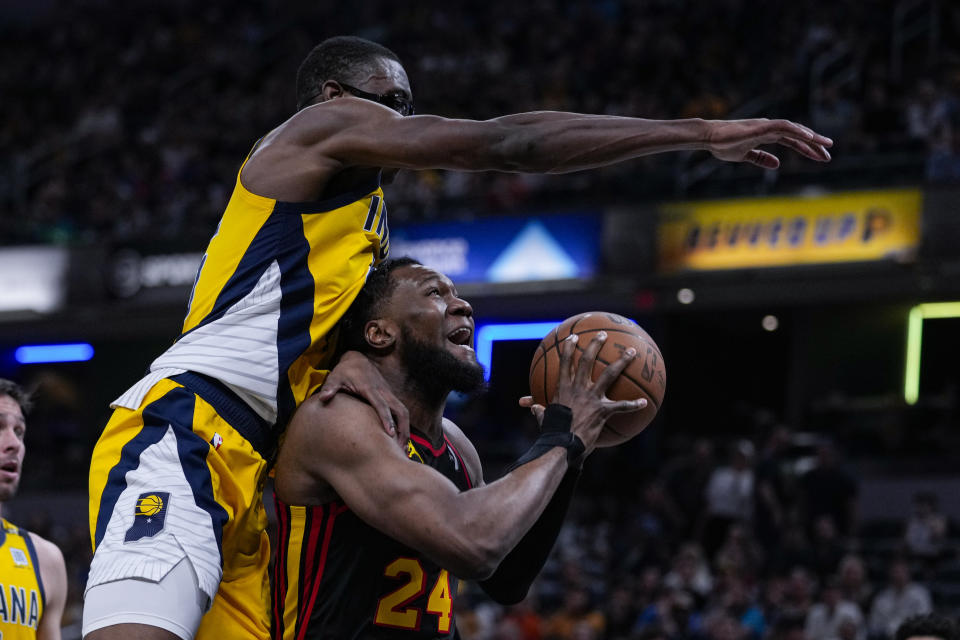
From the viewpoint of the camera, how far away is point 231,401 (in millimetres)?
3949

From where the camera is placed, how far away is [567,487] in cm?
422

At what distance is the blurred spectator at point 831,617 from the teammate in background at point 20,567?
22.8 feet

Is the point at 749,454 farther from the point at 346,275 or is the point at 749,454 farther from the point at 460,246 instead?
the point at 346,275

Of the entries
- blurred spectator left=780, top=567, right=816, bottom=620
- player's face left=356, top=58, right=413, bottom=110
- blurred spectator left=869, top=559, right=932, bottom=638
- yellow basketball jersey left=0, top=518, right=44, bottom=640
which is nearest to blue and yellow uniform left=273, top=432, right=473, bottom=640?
player's face left=356, top=58, right=413, bottom=110

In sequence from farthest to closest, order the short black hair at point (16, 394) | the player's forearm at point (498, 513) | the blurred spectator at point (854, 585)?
the blurred spectator at point (854, 585) → the short black hair at point (16, 394) → the player's forearm at point (498, 513)

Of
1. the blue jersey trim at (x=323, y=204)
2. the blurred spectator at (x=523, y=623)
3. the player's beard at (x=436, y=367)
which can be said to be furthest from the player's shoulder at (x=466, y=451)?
the blurred spectator at (x=523, y=623)

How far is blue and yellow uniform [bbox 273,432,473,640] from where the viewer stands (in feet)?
12.9

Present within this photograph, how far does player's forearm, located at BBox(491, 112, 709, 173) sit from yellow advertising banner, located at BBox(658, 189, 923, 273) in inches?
500

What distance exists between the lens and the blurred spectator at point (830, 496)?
1347 cm

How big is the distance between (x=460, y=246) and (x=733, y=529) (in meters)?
6.78

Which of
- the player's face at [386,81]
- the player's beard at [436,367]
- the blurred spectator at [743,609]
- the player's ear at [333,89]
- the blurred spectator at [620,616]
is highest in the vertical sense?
the player's face at [386,81]

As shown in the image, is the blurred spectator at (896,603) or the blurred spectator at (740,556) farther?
the blurred spectator at (740,556)

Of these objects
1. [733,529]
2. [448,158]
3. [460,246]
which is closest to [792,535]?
[733,529]

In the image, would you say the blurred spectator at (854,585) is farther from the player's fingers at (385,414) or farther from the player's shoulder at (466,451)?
the player's fingers at (385,414)
